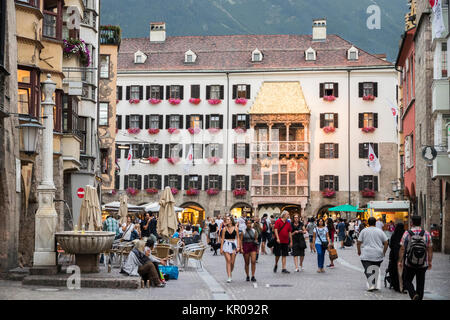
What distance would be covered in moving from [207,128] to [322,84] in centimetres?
1077

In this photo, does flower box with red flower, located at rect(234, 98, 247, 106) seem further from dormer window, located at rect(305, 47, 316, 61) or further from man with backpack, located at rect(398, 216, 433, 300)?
man with backpack, located at rect(398, 216, 433, 300)

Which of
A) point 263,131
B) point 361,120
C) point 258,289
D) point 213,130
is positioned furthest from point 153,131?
point 258,289

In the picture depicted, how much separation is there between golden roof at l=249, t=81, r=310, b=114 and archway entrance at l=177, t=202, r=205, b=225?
959cm

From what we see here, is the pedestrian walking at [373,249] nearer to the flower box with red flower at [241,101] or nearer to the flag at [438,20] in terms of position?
the flag at [438,20]

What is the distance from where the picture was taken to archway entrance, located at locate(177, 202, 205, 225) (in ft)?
231

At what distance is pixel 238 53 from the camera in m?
74.2

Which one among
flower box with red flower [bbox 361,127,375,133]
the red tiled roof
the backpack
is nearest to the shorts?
the backpack

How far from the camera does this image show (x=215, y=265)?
90.5 feet

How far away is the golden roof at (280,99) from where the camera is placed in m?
69.4

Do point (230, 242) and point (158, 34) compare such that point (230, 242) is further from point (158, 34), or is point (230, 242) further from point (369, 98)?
point (158, 34)

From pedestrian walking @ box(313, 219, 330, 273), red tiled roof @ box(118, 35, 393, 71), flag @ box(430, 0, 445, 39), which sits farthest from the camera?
red tiled roof @ box(118, 35, 393, 71)

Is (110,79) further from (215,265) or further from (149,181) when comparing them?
(215,265)

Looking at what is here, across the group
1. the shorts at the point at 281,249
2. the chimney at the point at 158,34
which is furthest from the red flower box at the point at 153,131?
the shorts at the point at 281,249

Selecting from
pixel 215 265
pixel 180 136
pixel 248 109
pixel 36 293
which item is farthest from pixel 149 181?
pixel 36 293
